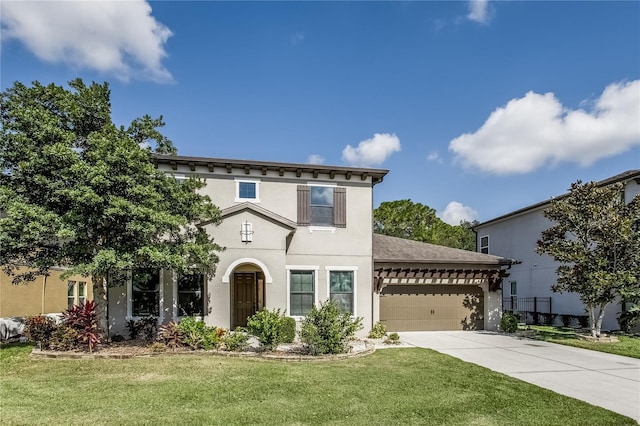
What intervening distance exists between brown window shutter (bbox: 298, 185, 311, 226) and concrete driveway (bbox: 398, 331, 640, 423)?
6.01m

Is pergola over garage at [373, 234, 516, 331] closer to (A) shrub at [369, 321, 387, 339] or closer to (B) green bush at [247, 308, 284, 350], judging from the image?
(A) shrub at [369, 321, 387, 339]

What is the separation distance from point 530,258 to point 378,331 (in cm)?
1333

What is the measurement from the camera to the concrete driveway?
8220mm

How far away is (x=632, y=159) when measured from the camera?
2061 centimetres

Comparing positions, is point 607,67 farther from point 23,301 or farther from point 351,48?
point 23,301

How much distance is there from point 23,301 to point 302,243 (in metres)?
11.2

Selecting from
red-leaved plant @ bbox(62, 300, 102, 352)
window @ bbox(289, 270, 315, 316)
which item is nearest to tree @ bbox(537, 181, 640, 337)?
window @ bbox(289, 270, 315, 316)

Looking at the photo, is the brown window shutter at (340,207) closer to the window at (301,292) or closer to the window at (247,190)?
the window at (301,292)

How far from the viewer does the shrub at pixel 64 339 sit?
11.4 metres

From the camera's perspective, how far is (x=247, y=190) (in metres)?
15.9

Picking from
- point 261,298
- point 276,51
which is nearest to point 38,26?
point 276,51

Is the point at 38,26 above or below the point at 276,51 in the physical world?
below

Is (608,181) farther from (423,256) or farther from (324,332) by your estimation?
(324,332)

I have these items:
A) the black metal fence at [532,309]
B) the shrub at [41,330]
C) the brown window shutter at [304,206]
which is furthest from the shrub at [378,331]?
the black metal fence at [532,309]
